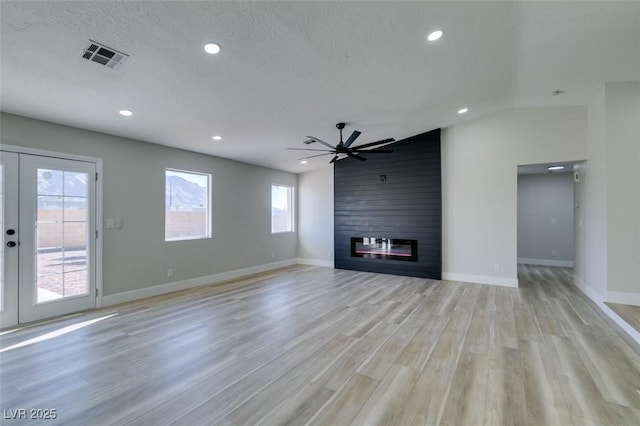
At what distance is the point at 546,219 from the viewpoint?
7.38 m

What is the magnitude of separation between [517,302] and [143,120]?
6065 millimetres

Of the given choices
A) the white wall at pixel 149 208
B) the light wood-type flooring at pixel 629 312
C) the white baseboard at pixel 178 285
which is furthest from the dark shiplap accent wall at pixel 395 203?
the light wood-type flooring at pixel 629 312

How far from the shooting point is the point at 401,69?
10.5 feet

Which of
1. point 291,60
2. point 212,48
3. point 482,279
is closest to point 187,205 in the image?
point 212,48

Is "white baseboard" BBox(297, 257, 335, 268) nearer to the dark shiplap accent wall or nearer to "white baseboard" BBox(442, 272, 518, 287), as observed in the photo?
the dark shiplap accent wall

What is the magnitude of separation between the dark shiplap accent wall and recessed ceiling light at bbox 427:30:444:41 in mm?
3435

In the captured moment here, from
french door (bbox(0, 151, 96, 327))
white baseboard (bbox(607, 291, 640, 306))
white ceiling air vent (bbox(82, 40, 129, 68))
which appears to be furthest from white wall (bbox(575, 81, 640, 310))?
french door (bbox(0, 151, 96, 327))

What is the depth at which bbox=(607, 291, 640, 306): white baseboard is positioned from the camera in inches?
148

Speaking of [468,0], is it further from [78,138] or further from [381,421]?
[78,138]

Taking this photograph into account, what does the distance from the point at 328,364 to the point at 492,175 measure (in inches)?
193

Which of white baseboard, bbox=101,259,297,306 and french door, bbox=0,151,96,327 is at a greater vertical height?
french door, bbox=0,151,96,327

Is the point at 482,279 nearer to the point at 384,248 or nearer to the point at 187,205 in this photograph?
the point at 384,248

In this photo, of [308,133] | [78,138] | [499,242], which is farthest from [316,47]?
[499,242]

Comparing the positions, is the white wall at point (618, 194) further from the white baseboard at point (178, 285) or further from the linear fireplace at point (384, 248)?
the white baseboard at point (178, 285)
